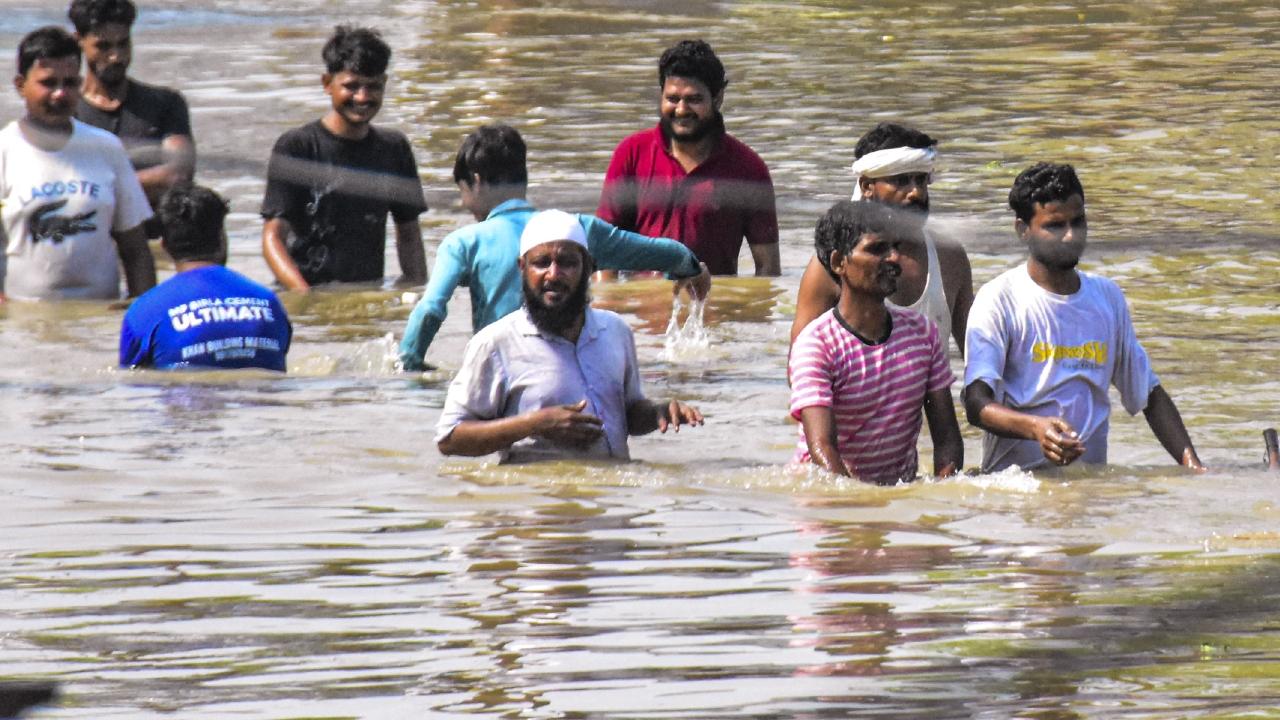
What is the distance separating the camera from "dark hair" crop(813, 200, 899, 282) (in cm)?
673

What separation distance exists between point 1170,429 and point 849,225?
4.10 feet

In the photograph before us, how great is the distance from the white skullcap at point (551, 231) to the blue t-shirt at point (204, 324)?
1800 mm

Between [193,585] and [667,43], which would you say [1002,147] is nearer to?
[667,43]

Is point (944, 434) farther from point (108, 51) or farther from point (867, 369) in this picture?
point (108, 51)

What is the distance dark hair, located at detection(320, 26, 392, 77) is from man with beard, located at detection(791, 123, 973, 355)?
3498 millimetres

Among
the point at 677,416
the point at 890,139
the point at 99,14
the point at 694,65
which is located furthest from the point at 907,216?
the point at 99,14

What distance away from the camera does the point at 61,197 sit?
1033cm

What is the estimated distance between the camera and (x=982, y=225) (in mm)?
13133

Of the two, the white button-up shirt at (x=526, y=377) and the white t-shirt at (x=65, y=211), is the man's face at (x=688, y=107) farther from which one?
the white button-up shirt at (x=526, y=377)

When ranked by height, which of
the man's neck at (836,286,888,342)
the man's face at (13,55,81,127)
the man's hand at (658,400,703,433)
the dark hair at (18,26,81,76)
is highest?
the dark hair at (18,26,81,76)

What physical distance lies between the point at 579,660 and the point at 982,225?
8.58 metres

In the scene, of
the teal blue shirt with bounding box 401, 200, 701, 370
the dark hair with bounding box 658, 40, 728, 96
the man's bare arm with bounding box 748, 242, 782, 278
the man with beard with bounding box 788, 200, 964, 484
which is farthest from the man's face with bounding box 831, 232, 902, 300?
the man's bare arm with bounding box 748, 242, 782, 278

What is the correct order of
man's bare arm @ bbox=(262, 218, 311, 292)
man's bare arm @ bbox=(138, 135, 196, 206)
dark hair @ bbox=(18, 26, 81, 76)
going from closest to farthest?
dark hair @ bbox=(18, 26, 81, 76), man's bare arm @ bbox=(262, 218, 311, 292), man's bare arm @ bbox=(138, 135, 196, 206)

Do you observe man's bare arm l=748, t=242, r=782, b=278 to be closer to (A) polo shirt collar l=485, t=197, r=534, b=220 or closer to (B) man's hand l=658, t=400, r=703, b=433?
(A) polo shirt collar l=485, t=197, r=534, b=220
